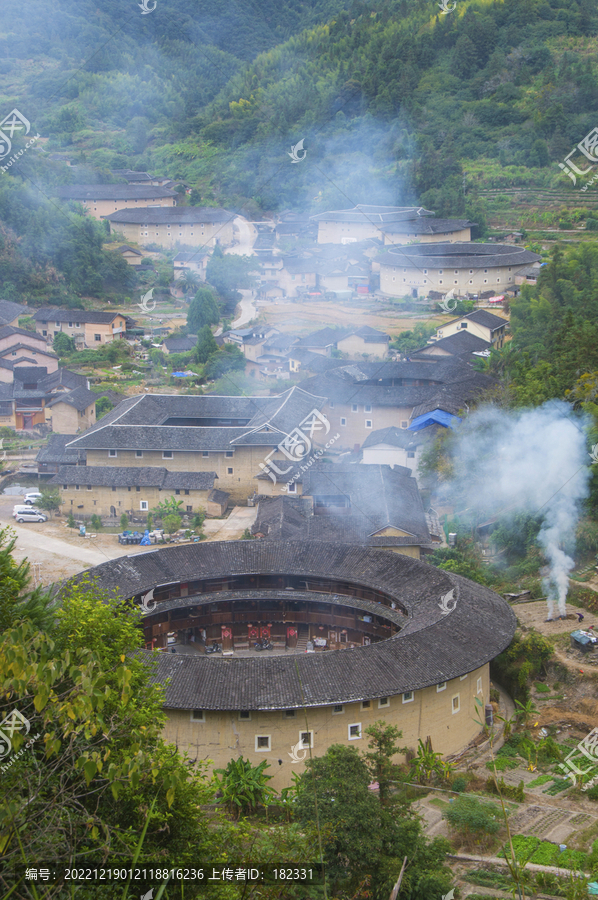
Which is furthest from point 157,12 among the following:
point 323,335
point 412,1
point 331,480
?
point 331,480

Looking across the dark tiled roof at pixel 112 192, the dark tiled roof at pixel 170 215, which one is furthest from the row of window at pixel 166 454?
the dark tiled roof at pixel 112 192

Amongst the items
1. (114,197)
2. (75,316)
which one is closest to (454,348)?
(75,316)

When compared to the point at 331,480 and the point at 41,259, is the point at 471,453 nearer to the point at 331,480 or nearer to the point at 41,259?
the point at 331,480

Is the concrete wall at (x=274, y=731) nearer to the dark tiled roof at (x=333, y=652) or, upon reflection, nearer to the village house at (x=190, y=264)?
the dark tiled roof at (x=333, y=652)

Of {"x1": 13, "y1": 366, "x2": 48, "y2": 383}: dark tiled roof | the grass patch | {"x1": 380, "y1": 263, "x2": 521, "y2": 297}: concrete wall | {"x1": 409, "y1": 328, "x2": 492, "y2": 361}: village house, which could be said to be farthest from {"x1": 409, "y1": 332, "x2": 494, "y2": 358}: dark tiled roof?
the grass patch

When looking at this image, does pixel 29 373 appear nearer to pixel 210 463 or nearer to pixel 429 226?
pixel 210 463

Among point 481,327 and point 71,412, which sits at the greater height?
point 481,327

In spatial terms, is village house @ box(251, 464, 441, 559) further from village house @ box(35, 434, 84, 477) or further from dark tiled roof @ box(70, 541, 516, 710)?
village house @ box(35, 434, 84, 477)
